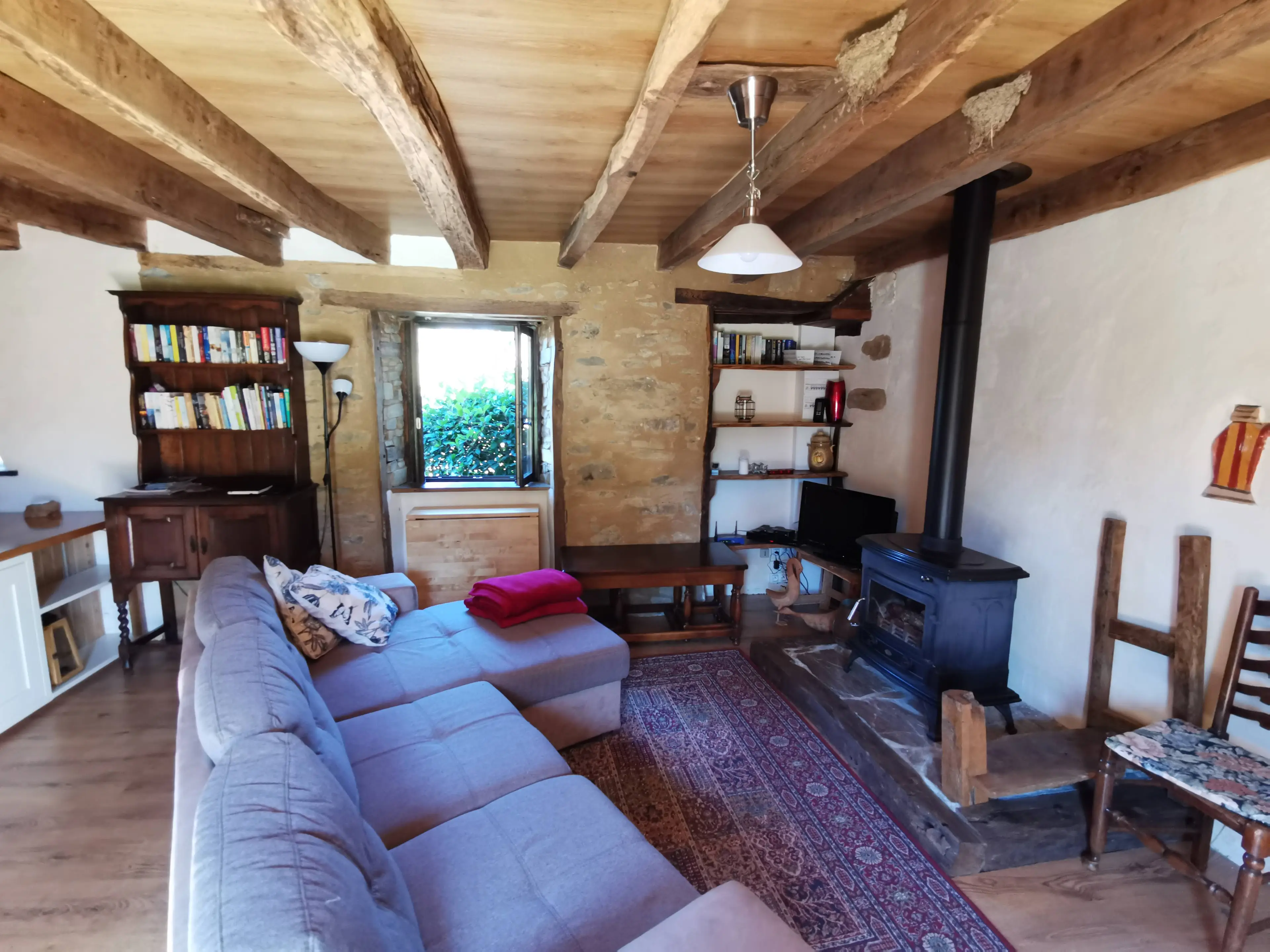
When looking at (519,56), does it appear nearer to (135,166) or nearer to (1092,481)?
(135,166)

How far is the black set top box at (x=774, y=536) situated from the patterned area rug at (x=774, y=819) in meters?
1.12

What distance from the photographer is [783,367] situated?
4.00 meters

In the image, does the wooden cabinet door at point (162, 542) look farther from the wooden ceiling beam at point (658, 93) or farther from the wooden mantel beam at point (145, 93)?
the wooden ceiling beam at point (658, 93)

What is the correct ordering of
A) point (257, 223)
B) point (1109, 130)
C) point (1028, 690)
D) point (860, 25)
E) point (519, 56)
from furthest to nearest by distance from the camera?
point (257, 223), point (1028, 690), point (1109, 130), point (519, 56), point (860, 25)

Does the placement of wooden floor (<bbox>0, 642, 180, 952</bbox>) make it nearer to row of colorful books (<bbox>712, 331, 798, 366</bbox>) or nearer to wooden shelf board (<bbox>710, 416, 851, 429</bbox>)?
wooden shelf board (<bbox>710, 416, 851, 429</bbox>)

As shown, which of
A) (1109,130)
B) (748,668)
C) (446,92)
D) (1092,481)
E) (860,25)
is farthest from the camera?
(748,668)

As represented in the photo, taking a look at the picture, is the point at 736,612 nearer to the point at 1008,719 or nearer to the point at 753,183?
the point at 1008,719

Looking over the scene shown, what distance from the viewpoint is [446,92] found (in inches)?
71.9

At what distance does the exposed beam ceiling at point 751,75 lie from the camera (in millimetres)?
1654

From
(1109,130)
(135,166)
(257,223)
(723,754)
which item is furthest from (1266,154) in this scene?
(257,223)

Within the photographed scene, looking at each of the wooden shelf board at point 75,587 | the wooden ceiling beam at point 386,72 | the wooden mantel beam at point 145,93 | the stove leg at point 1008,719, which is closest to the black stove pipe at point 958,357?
the stove leg at point 1008,719

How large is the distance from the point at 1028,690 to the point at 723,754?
1.56 metres

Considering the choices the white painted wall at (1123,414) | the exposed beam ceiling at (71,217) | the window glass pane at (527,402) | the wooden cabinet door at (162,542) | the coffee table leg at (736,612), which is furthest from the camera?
the window glass pane at (527,402)

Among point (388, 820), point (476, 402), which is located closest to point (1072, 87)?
point (388, 820)
